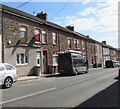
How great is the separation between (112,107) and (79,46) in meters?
30.6

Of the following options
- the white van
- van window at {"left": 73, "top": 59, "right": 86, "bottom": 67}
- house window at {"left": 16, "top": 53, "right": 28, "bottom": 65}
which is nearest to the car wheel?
house window at {"left": 16, "top": 53, "right": 28, "bottom": 65}

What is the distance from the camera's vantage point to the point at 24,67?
20.0 metres

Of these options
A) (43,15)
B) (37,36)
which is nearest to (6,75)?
(37,36)

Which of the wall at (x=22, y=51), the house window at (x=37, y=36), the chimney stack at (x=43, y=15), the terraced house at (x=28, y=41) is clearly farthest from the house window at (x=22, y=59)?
the chimney stack at (x=43, y=15)

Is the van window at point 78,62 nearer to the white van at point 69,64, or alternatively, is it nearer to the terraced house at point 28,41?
the white van at point 69,64

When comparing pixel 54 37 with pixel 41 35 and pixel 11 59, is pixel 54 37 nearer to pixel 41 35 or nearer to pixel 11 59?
pixel 41 35

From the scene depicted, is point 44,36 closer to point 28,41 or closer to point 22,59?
point 28,41

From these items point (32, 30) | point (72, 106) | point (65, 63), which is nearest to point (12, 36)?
point (32, 30)

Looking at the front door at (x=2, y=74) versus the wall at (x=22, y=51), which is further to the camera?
the wall at (x=22, y=51)

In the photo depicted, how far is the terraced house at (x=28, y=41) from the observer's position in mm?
18281

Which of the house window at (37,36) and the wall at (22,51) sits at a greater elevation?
the house window at (37,36)

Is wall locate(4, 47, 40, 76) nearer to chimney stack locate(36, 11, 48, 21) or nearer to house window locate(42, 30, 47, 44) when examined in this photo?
house window locate(42, 30, 47, 44)

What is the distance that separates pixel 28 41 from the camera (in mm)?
21047

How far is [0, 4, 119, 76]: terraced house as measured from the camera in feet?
60.0
